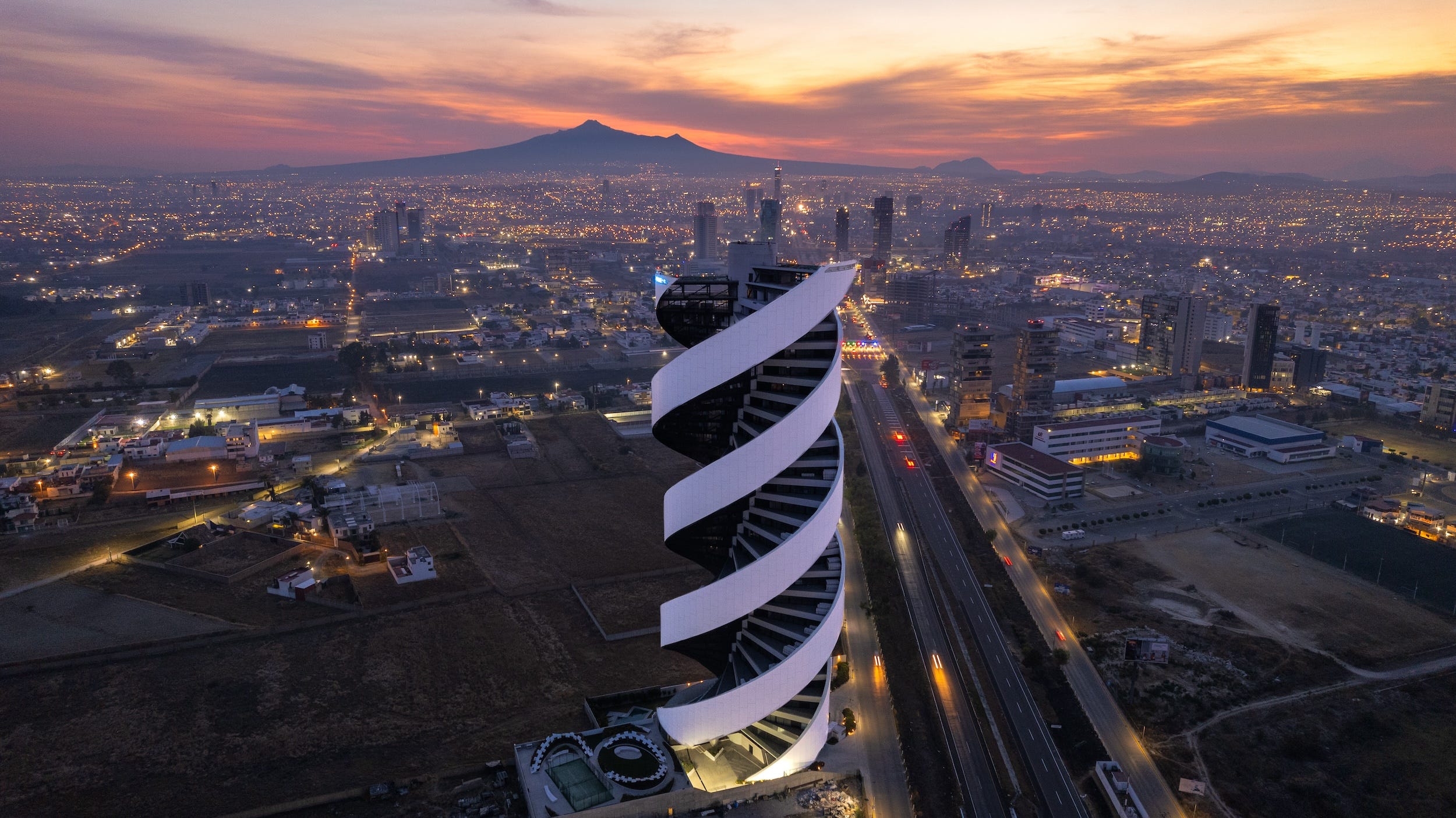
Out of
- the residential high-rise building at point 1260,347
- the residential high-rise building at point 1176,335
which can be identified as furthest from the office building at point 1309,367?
the residential high-rise building at point 1176,335

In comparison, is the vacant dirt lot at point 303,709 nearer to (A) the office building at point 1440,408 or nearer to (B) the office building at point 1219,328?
(A) the office building at point 1440,408

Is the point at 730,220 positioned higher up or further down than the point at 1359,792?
higher up

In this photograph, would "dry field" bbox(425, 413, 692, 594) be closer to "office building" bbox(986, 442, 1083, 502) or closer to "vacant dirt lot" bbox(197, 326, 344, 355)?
"office building" bbox(986, 442, 1083, 502)

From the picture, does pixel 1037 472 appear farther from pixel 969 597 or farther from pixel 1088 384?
pixel 1088 384

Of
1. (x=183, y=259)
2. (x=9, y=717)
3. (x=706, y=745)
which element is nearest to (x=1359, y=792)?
(x=706, y=745)

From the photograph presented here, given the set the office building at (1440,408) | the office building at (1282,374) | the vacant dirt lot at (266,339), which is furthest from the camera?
the vacant dirt lot at (266,339)

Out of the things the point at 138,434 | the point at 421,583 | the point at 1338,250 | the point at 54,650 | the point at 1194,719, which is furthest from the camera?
the point at 1338,250

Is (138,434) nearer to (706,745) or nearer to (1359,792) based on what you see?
(706,745)
